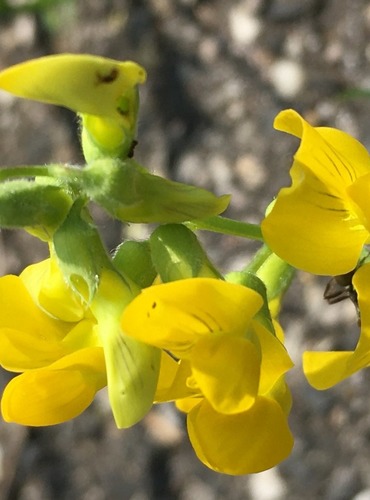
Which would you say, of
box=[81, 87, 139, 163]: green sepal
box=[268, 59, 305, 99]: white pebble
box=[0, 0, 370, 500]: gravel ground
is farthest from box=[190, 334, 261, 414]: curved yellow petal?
box=[268, 59, 305, 99]: white pebble

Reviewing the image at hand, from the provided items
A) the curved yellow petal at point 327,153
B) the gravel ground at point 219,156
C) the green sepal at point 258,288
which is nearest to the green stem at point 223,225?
the green sepal at point 258,288

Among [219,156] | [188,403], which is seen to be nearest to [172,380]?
[188,403]

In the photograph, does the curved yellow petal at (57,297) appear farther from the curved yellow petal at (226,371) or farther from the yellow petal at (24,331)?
the curved yellow petal at (226,371)

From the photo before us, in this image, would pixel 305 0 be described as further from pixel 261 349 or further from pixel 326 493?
pixel 261 349

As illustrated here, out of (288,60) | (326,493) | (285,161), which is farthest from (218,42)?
(326,493)

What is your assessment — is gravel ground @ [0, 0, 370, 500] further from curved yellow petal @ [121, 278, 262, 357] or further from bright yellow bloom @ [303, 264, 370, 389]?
curved yellow petal @ [121, 278, 262, 357]

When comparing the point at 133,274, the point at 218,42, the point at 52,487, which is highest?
the point at 133,274
